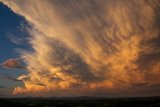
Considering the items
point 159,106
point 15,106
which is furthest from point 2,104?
point 159,106

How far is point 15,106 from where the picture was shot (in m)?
154

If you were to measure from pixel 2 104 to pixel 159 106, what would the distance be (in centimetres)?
9110

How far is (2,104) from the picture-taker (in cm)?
15112

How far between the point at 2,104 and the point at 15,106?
7580mm

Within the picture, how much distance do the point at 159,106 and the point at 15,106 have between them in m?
84.3

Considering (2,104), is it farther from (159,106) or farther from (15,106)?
(159,106)

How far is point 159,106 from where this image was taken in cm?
15500
